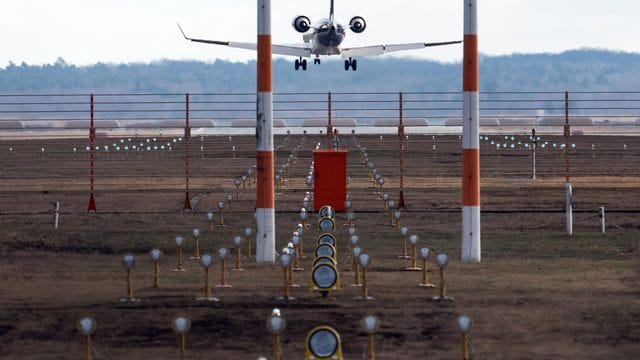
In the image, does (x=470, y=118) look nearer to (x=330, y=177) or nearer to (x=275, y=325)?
(x=330, y=177)

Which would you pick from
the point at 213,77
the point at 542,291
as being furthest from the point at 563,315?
the point at 213,77

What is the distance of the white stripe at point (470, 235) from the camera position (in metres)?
23.6

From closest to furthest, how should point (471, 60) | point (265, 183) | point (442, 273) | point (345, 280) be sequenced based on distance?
point (442, 273), point (345, 280), point (471, 60), point (265, 183)

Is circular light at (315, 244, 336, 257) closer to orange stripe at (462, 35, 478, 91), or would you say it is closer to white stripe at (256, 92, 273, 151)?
white stripe at (256, 92, 273, 151)

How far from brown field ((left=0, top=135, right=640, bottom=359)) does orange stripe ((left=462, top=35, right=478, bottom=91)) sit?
117 inches

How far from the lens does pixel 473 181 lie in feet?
77.8

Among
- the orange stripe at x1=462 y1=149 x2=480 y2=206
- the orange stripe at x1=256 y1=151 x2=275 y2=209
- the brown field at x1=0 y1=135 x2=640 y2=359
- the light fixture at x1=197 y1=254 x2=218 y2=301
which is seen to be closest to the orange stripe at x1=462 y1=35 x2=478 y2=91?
the orange stripe at x1=462 y1=149 x2=480 y2=206

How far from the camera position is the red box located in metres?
33.6

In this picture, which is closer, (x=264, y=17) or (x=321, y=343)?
(x=321, y=343)

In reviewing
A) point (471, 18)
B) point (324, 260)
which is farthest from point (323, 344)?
point (471, 18)

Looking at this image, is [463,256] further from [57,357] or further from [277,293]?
[57,357]

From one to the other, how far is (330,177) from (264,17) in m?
10.9

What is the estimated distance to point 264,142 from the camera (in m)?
23.5

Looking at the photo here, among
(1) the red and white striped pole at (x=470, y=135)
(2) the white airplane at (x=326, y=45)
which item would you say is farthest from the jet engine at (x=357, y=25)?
(1) the red and white striped pole at (x=470, y=135)
